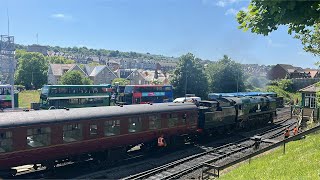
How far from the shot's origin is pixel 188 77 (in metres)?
57.8

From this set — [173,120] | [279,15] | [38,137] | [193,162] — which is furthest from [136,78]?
[279,15]

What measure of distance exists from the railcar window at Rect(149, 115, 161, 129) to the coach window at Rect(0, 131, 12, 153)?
918 cm

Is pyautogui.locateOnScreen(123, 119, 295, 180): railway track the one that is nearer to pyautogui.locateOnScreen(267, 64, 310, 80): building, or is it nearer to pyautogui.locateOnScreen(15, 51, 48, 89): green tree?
A: pyautogui.locateOnScreen(15, 51, 48, 89): green tree

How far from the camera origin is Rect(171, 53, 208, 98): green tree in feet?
189

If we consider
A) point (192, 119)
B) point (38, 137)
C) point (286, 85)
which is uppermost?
point (286, 85)

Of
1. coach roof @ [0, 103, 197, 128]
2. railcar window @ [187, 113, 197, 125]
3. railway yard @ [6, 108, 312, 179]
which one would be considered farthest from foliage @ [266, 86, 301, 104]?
coach roof @ [0, 103, 197, 128]

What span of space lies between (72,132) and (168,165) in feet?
19.4

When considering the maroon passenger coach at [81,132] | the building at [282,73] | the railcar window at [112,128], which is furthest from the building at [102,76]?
the railcar window at [112,128]

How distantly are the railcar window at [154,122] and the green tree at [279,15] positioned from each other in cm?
1405

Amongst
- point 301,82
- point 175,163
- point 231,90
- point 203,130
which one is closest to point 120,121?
point 175,163

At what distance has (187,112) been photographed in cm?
2406

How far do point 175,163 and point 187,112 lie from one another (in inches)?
238

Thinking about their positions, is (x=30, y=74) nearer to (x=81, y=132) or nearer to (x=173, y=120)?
(x=173, y=120)

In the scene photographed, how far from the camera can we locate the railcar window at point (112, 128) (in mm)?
18469
